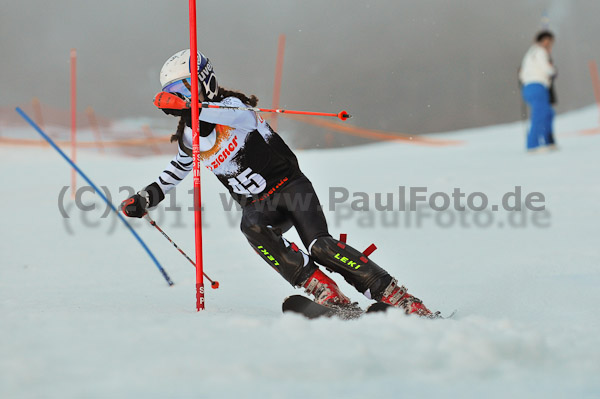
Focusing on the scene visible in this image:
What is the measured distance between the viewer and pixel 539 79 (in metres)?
8.73

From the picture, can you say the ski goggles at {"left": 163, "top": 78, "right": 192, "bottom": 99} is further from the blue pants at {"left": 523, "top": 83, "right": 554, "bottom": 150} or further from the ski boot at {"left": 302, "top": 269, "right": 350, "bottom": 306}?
the blue pants at {"left": 523, "top": 83, "right": 554, "bottom": 150}

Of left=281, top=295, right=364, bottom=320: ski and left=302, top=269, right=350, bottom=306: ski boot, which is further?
left=302, top=269, right=350, bottom=306: ski boot

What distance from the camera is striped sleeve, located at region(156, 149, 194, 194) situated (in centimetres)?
281

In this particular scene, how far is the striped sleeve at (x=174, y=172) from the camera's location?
2.81 meters

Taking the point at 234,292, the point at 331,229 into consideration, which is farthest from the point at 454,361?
the point at 331,229

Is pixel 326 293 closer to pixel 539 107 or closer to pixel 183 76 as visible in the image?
pixel 183 76

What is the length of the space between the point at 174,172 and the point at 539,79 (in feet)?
24.1

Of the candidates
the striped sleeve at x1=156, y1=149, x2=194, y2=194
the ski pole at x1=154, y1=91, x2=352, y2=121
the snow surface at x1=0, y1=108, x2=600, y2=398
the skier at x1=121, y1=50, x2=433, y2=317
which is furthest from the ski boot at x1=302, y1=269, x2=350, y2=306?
the striped sleeve at x1=156, y1=149, x2=194, y2=194

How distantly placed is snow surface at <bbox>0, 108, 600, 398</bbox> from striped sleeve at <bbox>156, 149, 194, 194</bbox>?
582 millimetres

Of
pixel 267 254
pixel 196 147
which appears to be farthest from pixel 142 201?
pixel 267 254

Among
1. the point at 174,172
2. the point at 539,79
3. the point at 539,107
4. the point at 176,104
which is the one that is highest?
the point at 539,79

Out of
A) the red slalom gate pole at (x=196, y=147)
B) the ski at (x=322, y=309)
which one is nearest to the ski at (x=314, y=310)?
the ski at (x=322, y=309)

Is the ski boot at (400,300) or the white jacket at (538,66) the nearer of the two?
the ski boot at (400,300)

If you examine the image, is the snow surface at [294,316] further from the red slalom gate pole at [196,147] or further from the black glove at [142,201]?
the black glove at [142,201]
